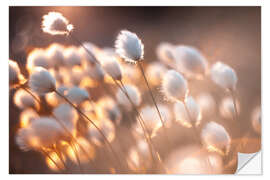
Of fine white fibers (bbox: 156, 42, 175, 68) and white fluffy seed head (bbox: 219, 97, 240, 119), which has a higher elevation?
fine white fibers (bbox: 156, 42, 175, 68)

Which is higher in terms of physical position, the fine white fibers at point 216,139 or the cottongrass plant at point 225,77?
the cottongrass plant at point 225,77

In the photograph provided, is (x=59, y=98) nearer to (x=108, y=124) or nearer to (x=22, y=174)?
(x=108, y=124)

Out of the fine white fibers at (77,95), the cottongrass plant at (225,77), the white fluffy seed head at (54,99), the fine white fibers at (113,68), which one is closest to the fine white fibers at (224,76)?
the cottongrass plant at (225,77)

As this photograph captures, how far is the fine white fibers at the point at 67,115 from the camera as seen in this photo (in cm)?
139

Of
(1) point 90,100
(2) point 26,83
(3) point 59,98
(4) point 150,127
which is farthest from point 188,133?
A: (2) point 26,83

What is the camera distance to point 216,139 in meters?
1.36

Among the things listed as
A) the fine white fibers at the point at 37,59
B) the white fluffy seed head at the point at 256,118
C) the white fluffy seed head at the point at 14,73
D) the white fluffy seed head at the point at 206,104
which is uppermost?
the fine white fibers at the point at 37,59

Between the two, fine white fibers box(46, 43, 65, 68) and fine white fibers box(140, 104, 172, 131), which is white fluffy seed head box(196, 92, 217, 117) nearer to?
fine white fibers box(140, 104, 172, 131)

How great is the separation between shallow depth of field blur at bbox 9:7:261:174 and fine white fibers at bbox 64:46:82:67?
0.08 ft

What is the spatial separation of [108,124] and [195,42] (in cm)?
54

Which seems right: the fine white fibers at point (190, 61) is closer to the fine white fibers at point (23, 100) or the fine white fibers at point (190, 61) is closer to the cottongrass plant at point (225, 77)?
the cottongrass plant at point (225, 77)

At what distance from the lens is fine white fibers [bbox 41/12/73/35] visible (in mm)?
Answer: 1379

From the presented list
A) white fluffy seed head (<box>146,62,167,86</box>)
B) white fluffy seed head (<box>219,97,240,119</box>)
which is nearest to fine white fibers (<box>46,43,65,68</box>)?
white fluffy seed head (<box>146,62,167,86</box>)

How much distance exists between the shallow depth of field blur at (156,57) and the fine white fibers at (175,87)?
3 centimetres
